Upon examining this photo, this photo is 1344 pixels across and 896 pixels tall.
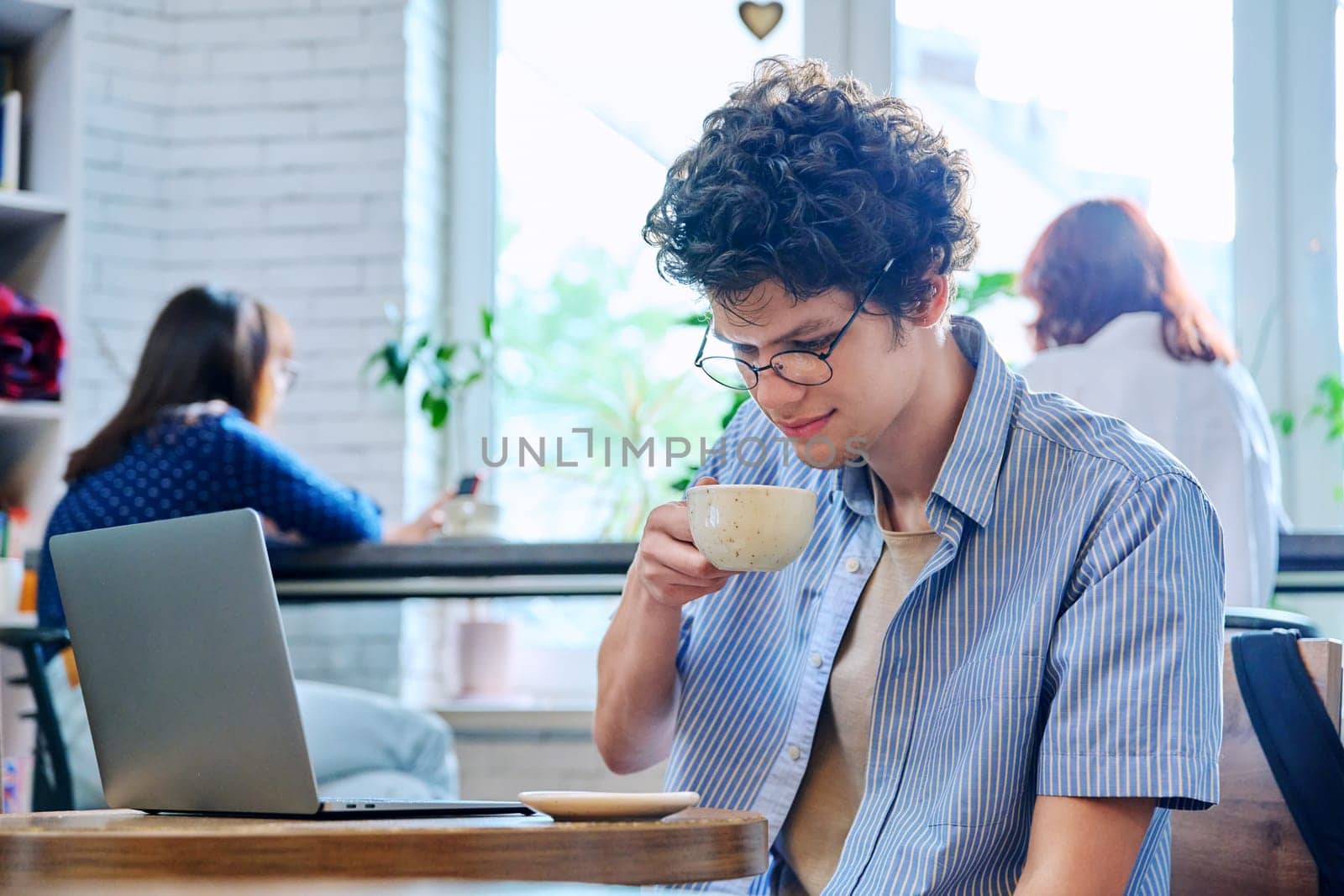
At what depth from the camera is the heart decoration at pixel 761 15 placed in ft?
12.9

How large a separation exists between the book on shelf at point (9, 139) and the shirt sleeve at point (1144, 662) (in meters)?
2.89

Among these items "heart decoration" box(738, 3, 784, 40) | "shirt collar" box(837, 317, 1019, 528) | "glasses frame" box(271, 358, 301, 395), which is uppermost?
"heart decoration" box(738, 3, 784, 40)

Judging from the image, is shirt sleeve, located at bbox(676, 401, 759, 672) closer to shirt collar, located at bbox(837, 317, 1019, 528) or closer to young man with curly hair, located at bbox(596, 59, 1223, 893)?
young man with curly hair, located at bbox(596, 59, 1223, 893)

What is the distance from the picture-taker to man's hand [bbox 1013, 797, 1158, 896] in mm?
1096

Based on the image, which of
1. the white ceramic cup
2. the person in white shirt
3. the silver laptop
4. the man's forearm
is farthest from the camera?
the person in white shirt

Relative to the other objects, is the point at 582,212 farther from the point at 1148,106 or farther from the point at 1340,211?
the point at 1340,211

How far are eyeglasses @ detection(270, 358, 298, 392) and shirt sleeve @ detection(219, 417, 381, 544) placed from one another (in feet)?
0.83

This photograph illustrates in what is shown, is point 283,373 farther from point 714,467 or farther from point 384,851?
point 384,851

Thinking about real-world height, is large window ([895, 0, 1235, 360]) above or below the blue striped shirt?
above

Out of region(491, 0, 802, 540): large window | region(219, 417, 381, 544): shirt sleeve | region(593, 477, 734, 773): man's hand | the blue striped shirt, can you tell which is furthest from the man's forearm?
region(491, 0, 802, 540): large window

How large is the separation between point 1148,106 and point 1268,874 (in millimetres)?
2961

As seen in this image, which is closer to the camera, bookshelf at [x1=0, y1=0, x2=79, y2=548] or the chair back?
the chair back

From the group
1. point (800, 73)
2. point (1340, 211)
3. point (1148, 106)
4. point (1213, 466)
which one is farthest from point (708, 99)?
point (800, 73)

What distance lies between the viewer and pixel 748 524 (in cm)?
120
